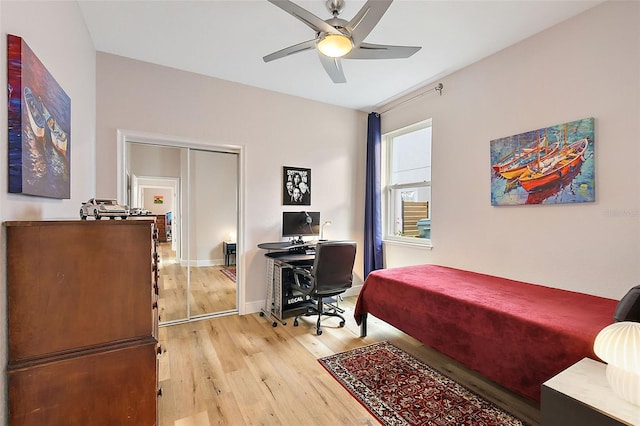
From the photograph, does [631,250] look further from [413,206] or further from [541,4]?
[413,206]

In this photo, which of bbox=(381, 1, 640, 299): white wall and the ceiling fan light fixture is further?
bbox=(381, 1, 640, 299): white wall

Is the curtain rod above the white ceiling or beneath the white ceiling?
beneath

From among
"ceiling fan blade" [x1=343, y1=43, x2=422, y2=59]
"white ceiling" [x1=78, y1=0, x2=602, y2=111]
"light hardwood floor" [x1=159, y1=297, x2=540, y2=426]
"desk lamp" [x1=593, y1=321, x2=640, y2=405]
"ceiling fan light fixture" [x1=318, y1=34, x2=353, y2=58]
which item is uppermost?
"white ceiling" [x1=78, y1=0, x2=602, y2=111]

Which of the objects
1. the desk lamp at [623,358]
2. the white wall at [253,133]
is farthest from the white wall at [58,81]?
the desk lamp at [623,358]

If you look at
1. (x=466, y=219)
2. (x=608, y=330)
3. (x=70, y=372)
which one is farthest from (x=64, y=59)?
(x=466, y=219)

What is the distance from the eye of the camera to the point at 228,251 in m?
3.63

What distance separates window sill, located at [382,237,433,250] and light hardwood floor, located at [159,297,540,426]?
1.12 metres

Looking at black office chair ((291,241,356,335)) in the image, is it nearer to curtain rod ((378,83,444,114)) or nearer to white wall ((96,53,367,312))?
white wall ((96,53,367,312))

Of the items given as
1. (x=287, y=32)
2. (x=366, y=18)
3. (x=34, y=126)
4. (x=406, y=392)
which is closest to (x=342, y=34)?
(x=366, y=18)

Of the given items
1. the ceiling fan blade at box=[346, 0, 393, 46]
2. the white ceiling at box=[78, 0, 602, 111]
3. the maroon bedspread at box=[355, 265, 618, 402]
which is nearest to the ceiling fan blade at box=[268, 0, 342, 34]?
the ceiling fan blade at box=[346, 0, 393, 46]

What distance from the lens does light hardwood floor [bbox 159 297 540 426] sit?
5.99 ft

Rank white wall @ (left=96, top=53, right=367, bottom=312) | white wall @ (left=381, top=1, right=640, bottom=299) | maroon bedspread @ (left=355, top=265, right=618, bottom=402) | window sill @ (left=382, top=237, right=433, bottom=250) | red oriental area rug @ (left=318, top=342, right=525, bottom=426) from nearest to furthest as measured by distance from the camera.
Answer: maroon bedspread @ (left=355, top=265, right=618, bottom=402), red oriental area rug @ (left=318, top=342, right=525, bottom=426), white wall @ (left=381, top=1, right=640, bottom=299), white wall @ (left=96, top=53, right=367, bottom=312), window sill @ (left=382, top=237, right=433, bottom=250)

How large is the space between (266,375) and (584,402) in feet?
6.37

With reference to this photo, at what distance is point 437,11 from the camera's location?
2.20m
